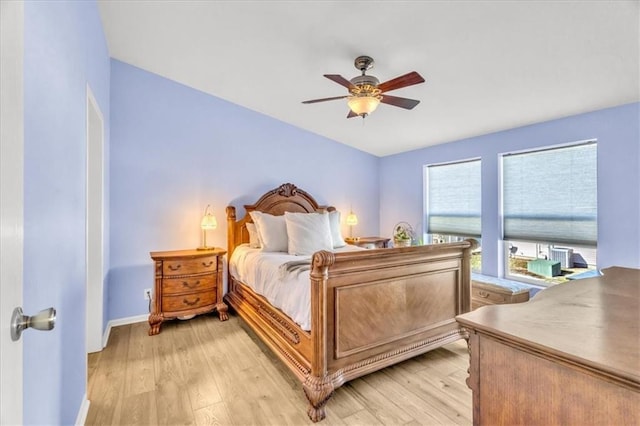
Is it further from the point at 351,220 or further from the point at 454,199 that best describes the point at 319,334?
the point at 454,199

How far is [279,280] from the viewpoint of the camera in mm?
2562

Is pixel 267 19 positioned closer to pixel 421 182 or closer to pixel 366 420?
pixel 366 420

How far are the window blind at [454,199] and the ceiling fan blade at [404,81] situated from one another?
94.3 inches

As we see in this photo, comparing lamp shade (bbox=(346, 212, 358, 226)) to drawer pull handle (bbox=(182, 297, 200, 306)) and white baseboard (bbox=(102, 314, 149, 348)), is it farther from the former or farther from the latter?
white baseboard (bbox=(102, 314, 149, 348))

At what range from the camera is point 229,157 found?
158 inches

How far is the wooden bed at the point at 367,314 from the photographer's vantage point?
1971 millimetres

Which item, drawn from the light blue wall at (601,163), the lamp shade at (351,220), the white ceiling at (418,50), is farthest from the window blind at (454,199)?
the lamp shade at (351,220)

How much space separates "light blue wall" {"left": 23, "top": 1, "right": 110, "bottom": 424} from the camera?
1146 millimetres

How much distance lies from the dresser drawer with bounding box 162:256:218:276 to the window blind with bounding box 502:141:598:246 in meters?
3.60

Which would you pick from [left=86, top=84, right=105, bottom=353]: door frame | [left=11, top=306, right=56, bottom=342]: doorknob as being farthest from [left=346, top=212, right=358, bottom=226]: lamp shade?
[left=11, top=306, right=56, bottom=342]: doorknob

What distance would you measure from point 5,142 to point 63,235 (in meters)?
1.12

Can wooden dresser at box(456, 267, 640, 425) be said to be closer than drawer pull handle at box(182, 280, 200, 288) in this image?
Yes

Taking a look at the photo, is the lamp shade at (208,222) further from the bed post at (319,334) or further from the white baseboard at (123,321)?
the bed post at (319,334)

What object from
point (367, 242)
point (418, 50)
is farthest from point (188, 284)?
point (418, 50)
